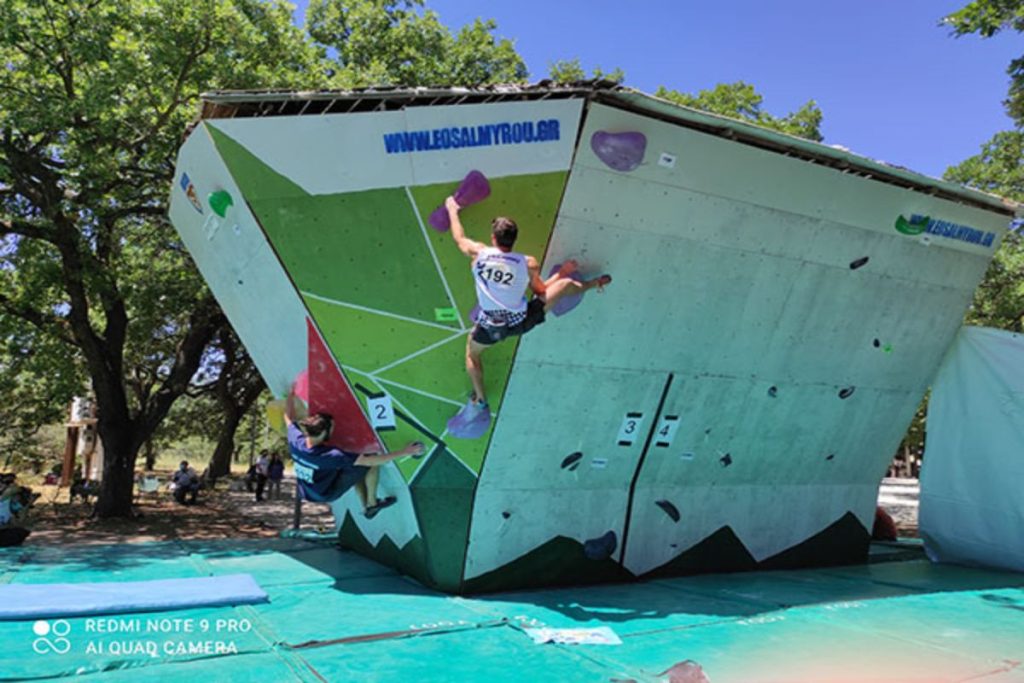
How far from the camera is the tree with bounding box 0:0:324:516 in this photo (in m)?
9.00

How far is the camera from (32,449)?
2575 cm

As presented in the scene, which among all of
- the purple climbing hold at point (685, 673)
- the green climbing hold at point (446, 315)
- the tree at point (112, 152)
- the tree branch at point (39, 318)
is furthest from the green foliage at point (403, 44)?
the purple climbing hold at point (685, 673)

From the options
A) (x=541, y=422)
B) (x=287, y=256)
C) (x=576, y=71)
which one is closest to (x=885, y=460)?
(x=541, y=422)

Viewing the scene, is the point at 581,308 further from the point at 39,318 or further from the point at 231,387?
the point at 231,387

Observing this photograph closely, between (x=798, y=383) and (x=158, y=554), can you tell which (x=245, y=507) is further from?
(x=798, y=383)

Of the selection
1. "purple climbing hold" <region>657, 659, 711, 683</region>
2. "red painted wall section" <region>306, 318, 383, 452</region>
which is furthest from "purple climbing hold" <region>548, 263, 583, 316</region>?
"purple climbing hold" <region>657, 659, 711, 683</region>

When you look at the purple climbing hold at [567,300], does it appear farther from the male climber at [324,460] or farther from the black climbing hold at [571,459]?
the male climber at [324,460]

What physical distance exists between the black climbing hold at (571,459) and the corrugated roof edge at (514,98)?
316 centimetres

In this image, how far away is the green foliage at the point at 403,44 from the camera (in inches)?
577

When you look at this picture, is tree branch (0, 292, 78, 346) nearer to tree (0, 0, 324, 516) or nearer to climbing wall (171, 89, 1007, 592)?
tree (0, 0, 324, 516)

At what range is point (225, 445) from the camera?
84.8 ft

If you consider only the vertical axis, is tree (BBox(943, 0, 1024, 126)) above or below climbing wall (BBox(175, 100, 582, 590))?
above

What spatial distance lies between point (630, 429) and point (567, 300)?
168cm

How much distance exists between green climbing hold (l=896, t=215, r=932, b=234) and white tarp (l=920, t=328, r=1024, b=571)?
86.6 inches
